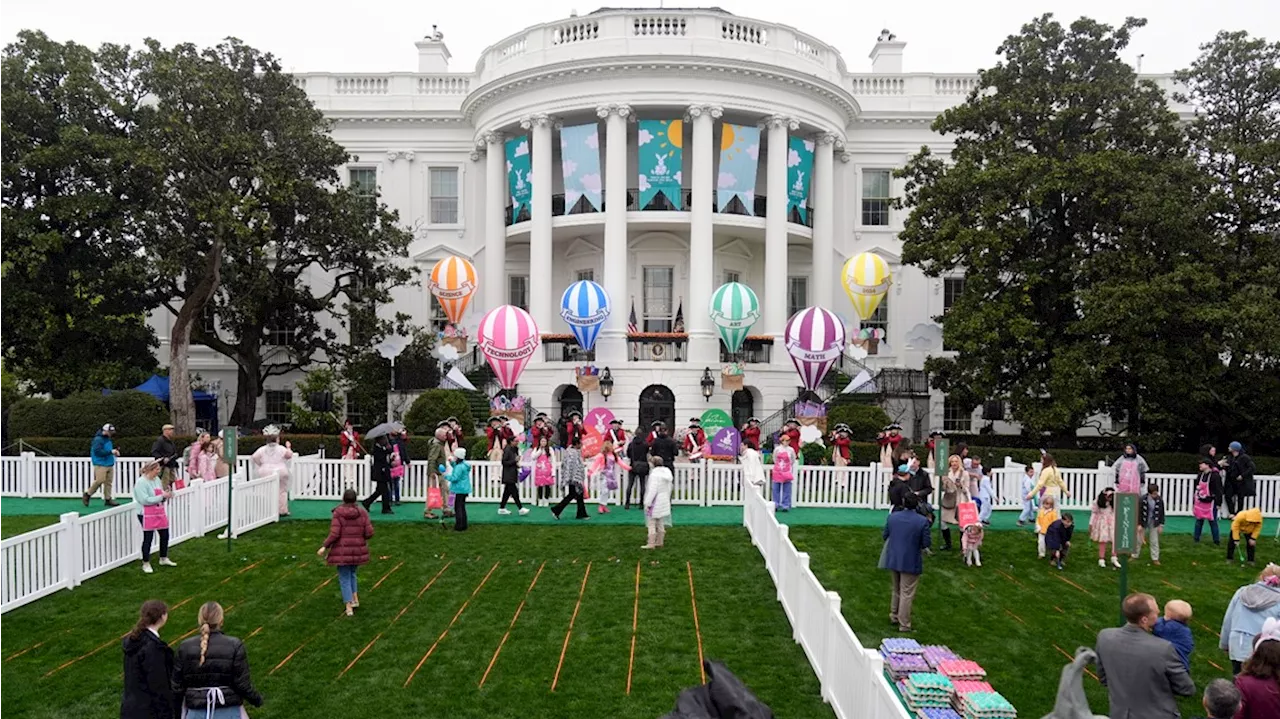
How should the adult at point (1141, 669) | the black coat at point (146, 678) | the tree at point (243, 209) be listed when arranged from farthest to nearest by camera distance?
1. the tree at point (243, 209)
2. the black coat at point (146, 678)
3. the adult at point (1141, 669)

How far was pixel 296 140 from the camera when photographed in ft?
87.4

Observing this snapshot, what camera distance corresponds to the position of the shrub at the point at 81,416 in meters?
24.0

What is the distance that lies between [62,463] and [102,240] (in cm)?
922

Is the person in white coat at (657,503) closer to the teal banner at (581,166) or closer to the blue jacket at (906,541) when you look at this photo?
the blue jacket at (906,541)

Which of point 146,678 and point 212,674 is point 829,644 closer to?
point 212,674

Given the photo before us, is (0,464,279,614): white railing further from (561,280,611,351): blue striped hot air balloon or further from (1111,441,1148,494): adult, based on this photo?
(1111,441,1148,494): adult

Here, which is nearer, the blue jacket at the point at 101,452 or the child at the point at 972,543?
the child at the point at 972,543

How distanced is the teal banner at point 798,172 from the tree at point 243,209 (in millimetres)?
13427

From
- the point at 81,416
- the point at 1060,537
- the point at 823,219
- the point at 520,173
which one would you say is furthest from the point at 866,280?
the point at 81,416

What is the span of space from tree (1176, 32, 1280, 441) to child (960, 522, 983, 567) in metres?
11.3

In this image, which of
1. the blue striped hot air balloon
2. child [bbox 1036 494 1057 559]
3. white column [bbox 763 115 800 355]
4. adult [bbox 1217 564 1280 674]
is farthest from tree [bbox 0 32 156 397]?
adult [bbox 1217 564 1280 674]

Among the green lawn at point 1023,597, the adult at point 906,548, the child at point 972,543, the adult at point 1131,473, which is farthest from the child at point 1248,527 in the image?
the adult at point 906,548

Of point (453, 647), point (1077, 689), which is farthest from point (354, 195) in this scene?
point (1077, 689)

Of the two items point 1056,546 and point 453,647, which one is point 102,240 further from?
point 1056,546
